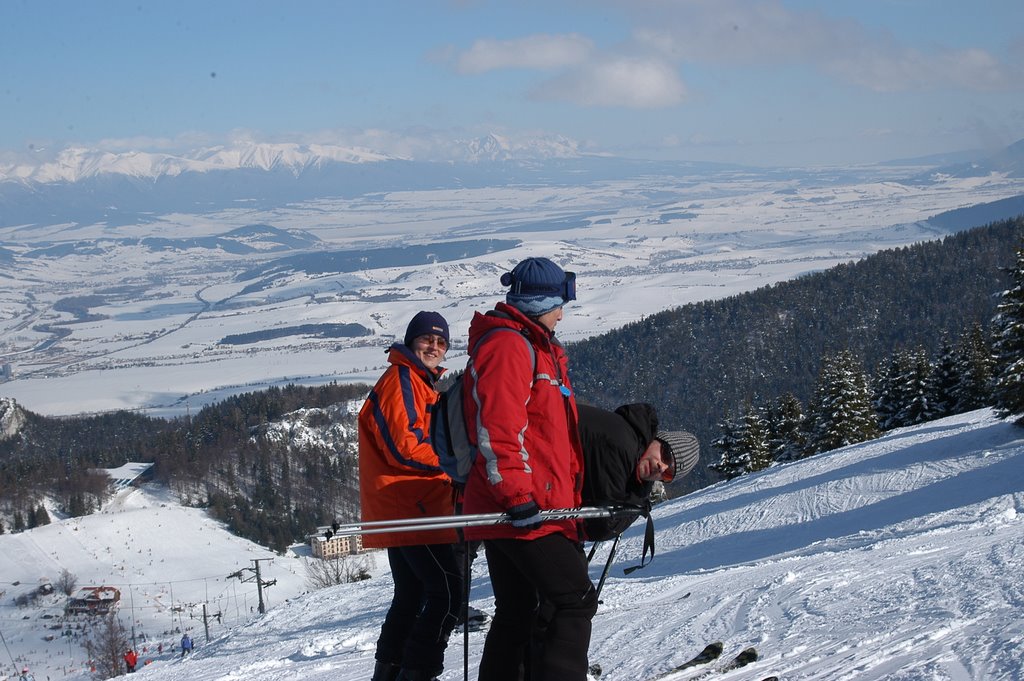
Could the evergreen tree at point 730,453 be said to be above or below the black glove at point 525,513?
below

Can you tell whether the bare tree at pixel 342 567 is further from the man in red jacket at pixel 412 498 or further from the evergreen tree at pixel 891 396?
the man in red jacket at pixel 412 498

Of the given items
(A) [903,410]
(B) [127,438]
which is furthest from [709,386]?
(B) [127,438]

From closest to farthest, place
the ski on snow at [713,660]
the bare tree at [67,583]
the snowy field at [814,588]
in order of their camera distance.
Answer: the snowy field at [814,588], the ski on snow at [713,660], the bare tree at [67,583]

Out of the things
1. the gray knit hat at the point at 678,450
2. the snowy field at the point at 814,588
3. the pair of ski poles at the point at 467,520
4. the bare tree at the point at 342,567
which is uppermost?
the gray knit hat at the point at 678,450

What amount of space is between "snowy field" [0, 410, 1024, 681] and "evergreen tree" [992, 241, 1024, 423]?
534mm

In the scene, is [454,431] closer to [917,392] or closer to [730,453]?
[730,453]

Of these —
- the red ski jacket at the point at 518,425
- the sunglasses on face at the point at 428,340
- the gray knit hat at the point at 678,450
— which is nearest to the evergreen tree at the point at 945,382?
the sunglasses on face at the point at 428,340

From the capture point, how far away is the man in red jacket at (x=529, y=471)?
10.5ft

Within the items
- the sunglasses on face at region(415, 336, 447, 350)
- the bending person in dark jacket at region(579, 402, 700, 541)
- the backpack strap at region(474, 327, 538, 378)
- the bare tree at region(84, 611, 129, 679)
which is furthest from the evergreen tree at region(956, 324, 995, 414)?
the backpack strap at region(474, 327, 538, 378)

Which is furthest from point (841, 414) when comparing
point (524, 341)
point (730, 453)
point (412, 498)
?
point (524, 341)

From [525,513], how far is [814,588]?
365 centimetres

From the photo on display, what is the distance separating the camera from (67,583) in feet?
144

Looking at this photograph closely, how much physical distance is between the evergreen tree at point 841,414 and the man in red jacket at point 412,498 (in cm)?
2453

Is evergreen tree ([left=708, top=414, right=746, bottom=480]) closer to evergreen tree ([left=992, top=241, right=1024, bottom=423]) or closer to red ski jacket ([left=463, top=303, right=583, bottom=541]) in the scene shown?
evergreen tree ([left=992, top=241, right=1024, bottom=423])
